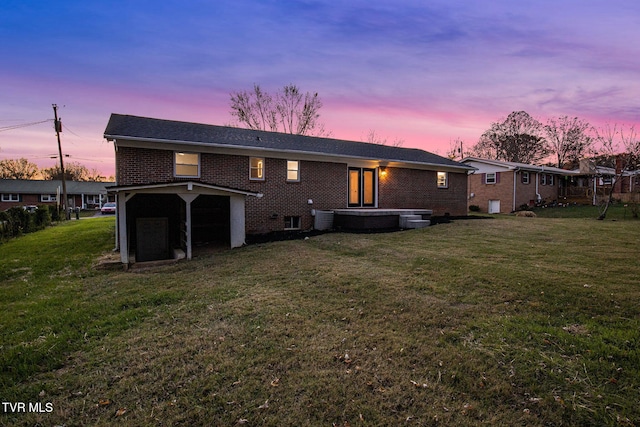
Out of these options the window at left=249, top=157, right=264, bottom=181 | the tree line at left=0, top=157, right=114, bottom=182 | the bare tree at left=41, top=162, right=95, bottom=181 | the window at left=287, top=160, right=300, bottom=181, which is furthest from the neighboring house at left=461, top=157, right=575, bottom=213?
the bare tree at left=41, top=162, right=95, bottom=181

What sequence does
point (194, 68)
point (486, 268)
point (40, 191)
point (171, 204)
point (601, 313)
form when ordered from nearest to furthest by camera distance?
point (601, 313) → point (486, 268) → point (171, 204) → point (194, 68) → point (40, 191)

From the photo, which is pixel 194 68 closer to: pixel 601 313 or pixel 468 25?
pixel 468 25

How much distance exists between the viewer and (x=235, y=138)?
1252 cm

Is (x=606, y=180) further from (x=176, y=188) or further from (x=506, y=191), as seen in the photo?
(x=176, y=188)

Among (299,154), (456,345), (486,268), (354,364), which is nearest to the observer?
(354,364)

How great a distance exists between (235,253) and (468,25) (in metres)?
11.4

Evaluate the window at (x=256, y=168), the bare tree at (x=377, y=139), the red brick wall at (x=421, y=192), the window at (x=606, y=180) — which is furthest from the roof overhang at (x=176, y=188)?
the window at (x=606, y=180)

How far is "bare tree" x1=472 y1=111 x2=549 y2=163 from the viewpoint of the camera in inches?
1453

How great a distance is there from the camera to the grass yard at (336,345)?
2.59 m

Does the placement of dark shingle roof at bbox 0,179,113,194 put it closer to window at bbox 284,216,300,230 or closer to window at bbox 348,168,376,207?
window at bbox 284,216,300,230

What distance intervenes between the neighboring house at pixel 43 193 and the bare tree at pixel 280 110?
25480 millimetres

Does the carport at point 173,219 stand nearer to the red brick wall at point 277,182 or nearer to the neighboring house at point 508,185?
the red brick wall at point 277,182

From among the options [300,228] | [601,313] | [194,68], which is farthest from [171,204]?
[601,313]

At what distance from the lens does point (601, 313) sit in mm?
4098
